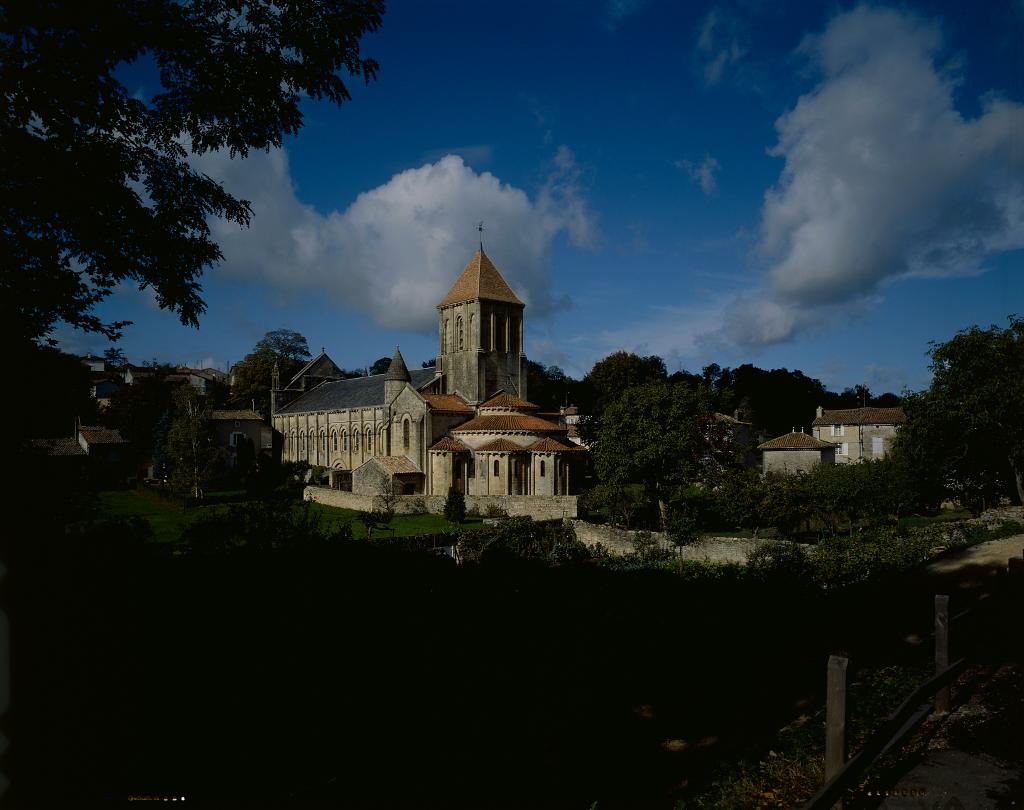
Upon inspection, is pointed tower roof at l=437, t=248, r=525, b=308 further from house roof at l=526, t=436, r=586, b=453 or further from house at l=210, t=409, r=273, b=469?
house at l=210, t=409, r=273, b=469

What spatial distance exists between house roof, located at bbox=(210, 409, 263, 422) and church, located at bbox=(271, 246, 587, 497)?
13.0ft

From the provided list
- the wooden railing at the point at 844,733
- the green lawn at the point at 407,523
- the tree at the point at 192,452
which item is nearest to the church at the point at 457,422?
the green lawn at the point at 407,523

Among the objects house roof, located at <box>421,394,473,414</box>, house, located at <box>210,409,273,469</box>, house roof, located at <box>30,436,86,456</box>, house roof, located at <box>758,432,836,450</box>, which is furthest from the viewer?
house, located at <box>210,409,273,469</box>

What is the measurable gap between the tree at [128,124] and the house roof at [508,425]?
102ft

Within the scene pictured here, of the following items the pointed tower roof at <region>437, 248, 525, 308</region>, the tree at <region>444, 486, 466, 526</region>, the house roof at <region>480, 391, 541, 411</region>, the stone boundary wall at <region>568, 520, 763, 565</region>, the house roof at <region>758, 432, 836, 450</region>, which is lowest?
the stone boundary wall at <region>568, 520, 763, 565</region>

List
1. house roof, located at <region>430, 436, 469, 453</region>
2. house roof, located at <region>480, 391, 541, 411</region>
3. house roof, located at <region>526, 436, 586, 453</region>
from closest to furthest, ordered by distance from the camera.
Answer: house roof, located at <region>526, 436, 586, 453</region>, house roof, located at <region>430, 436, 469, 453</region>, house roof, located at <region>480, 391, 541, 411</region>

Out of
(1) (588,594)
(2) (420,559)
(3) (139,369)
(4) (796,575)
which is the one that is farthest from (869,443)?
(3) (139,369)

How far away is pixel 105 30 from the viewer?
22.8 feet

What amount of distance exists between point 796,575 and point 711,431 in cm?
2077

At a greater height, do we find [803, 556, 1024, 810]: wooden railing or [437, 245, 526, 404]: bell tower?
[437, 245, 526, 404]: bell tower

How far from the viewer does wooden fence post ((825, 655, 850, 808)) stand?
4.21 metres

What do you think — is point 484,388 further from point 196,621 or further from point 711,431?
point 196,621

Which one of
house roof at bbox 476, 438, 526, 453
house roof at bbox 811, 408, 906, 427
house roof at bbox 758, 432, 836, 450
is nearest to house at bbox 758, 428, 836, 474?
house roof at bbox 758, 432, 836, 450

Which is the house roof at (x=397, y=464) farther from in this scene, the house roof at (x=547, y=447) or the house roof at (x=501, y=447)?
the house roof at (x=547, y=447)
